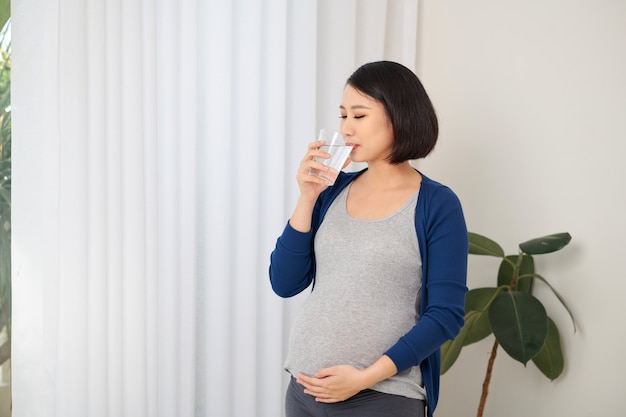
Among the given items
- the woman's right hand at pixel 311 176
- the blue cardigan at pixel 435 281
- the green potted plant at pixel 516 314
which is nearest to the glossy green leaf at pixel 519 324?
the green potted plant at pixel 516 314

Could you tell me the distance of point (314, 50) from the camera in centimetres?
227

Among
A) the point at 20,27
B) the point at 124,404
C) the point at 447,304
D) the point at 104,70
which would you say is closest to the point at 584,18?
the point at 447,304

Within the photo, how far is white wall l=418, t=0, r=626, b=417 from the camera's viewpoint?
187 centimetres

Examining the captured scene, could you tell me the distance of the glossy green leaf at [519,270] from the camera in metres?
2.03

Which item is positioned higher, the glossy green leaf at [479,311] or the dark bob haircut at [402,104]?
the dark bob haircut at [402,104]

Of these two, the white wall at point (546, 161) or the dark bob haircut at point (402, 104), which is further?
the white wall at point (546, 161)

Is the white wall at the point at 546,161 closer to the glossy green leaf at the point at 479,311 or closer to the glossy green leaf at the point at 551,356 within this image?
the glossy green leaf at the point at 551,356

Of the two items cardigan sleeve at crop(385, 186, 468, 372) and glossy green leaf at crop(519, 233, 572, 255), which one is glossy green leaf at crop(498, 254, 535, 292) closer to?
glossy green leaf at crop(519, 233, 572, 255)

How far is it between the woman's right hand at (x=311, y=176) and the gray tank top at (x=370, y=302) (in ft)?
0.37

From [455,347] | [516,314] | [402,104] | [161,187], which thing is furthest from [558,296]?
[161,187]

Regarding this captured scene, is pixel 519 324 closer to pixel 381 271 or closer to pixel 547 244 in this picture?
pixel 547 244

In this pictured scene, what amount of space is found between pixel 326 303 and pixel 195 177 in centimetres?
85

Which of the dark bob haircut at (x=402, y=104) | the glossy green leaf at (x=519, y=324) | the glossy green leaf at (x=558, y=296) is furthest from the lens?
the glossy green leaf at (x=558, y=296)

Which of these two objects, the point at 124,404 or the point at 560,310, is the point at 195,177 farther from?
the point at 560,310
